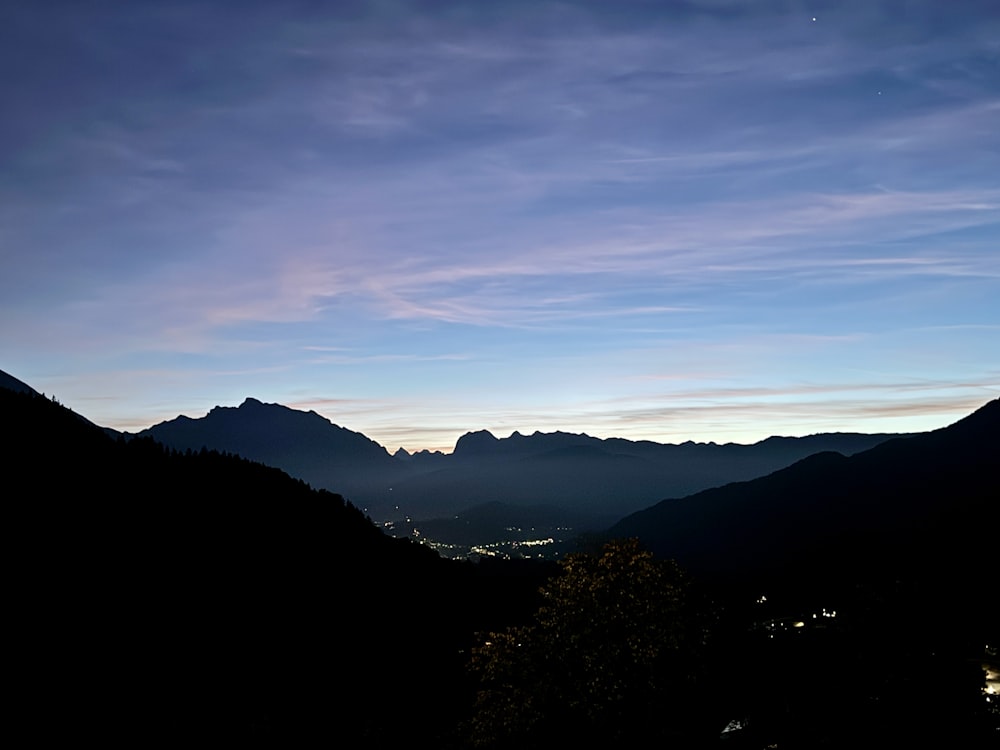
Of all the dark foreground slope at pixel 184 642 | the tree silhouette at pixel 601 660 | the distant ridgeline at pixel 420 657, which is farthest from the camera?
the dark foreground slope at pixel 184 642

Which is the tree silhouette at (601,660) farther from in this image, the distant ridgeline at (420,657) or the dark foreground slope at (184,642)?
the dark foreground slope at (184,642)

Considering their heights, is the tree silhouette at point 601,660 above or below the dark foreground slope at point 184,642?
above

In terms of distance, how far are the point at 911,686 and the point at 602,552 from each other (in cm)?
2459

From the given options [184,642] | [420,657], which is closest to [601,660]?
[184,642]

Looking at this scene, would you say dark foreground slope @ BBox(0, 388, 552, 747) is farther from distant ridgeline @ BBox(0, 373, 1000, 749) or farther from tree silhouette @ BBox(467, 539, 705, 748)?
tree silhouette @ BBox(467, 539, 705, 748)

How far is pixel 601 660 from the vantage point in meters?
54.9

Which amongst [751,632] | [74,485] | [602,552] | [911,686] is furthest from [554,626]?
[74,485]

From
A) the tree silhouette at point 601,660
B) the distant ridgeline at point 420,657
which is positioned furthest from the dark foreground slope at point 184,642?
the tree silhouette at point 601,660

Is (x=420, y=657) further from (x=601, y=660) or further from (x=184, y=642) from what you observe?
(x=601, y=660)

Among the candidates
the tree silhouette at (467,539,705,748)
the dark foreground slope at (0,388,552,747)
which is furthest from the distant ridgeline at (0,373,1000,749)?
the dark foreground slope at (0,388,552,747)

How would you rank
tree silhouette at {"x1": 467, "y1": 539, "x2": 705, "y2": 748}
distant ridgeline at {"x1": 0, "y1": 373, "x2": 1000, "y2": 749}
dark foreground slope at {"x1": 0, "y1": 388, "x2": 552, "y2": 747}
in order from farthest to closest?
dark foreground slope at {"x1": 0, "y1": 388, "x2": 552, "y2": 747} < distant ridgeline at {"x1": 0, "y1": 373, "x2": 1000, "y2": 749} < tree silhouette at {"x1": 467, "y1": 539, "x2": 705, "y2": 748}

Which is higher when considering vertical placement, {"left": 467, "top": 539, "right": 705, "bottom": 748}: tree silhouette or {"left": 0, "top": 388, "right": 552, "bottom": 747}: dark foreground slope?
{"left": 467, "top": 539, "right": 705, "bottom": 748}: tree silhouette

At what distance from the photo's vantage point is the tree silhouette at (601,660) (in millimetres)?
54594

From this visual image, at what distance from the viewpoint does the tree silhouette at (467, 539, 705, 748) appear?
54.6 meters
